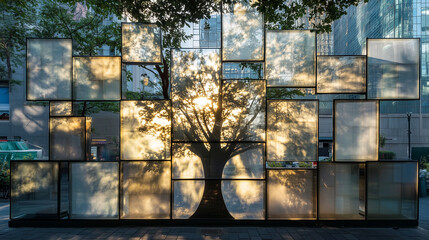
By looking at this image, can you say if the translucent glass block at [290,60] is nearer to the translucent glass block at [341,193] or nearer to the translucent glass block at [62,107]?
the translucent glass block at [341,193]

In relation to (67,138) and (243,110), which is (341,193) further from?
(67,138)

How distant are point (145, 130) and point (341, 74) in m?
6.36

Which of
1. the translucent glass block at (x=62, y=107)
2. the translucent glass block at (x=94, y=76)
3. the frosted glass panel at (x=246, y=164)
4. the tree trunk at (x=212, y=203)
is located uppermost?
the translucent glass block at (x=94, y=76)

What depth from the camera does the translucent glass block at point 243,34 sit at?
7754mm

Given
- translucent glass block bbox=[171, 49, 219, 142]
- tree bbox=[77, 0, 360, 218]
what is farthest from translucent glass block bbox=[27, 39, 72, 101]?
translucent glass block bbox=[171, 49, 219, 142]

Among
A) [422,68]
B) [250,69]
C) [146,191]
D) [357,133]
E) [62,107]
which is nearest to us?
[357,133]

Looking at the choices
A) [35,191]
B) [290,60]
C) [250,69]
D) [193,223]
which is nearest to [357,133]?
[290,60]

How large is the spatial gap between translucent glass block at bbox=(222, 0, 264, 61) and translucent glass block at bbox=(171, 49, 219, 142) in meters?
0.47

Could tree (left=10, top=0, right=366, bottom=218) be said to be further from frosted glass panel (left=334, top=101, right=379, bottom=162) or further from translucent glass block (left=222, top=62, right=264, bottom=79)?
frosted glass panel (left=334, top=101, right=379, bottom=162)

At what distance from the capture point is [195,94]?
784 cm

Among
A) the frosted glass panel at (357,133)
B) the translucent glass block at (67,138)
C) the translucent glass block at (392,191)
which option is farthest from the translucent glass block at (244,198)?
the translucent glass block at (67,138)

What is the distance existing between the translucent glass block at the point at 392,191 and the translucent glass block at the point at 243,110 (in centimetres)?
377

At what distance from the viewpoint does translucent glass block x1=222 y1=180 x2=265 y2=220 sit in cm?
781

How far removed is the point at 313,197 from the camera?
25.9ft
